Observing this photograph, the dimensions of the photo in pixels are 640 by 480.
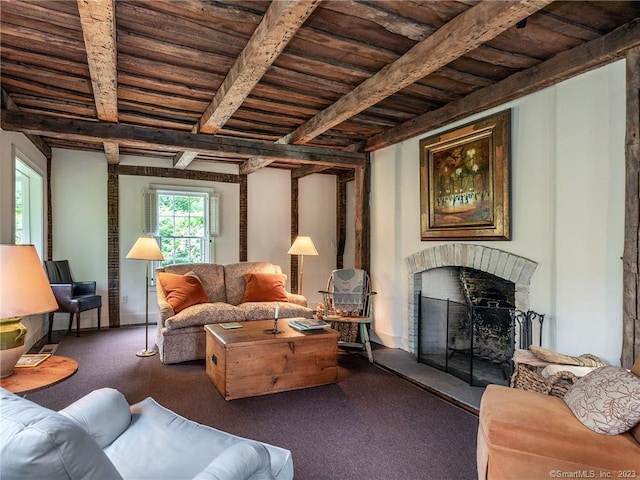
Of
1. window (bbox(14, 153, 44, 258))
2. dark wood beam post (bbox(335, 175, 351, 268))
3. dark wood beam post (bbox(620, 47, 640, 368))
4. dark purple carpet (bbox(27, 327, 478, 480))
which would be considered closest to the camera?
dark purple carpet (bbox(27, 327, 478, 480))

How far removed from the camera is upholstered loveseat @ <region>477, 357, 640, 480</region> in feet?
5.18

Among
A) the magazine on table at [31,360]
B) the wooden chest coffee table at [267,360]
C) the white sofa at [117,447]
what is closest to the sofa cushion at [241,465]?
the white sofa at [117,447]

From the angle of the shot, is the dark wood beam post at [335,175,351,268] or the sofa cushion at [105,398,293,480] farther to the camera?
the dark wood beam post at [335,175,351,268]

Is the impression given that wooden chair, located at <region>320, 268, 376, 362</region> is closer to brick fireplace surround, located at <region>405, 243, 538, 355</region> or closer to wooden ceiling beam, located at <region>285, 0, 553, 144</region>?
brick fireplace surround, located at <region>405, 243, 538, 355</region>

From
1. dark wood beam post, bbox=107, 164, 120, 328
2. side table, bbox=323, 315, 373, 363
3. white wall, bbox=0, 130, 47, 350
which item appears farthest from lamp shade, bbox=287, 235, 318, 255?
white wall, bbox=0, 130, 47, 350

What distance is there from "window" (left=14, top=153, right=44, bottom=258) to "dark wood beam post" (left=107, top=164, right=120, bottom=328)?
82cm

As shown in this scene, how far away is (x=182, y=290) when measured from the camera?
14.4ft

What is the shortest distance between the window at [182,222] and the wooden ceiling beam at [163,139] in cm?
174

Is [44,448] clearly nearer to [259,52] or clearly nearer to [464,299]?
[259,52]

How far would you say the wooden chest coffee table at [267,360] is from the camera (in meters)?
3.10

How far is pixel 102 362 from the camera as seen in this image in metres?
3.96

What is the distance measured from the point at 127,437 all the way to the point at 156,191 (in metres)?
4.85

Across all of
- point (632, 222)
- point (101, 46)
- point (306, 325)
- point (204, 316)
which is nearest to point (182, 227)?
point (204, 316)

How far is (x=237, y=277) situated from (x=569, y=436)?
13.2 ft
